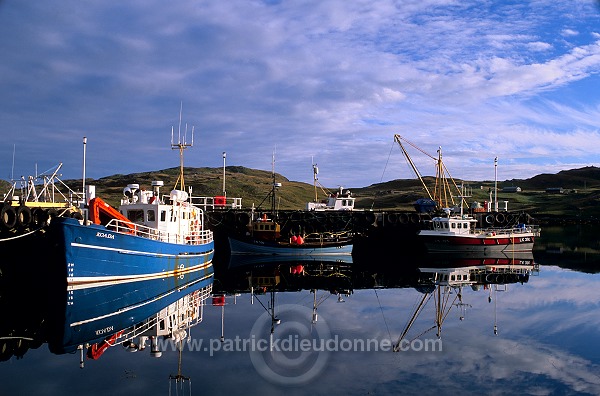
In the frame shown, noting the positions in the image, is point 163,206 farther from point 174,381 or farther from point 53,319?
point 174,381

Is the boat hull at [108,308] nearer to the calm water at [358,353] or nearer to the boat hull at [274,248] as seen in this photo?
the calm water at [358,353]

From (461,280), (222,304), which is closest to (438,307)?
(222,304)

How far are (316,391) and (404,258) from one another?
154ft

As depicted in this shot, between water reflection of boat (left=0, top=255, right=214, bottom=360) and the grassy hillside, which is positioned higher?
the grassy hillside

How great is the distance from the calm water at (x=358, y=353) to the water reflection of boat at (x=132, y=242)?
3403 millimetres

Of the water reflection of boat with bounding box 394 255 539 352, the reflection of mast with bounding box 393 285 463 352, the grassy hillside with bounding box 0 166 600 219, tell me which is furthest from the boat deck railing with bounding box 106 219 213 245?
the grassy hillside with bounding box 0 166 600 219

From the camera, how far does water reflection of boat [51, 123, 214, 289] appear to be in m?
26.3

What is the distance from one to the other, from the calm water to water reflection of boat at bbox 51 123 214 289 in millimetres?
3403

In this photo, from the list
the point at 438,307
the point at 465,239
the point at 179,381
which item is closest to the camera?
the point at 179,381

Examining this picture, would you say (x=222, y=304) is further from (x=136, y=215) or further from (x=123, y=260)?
(x=136, y=215)

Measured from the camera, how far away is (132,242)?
29.7 m

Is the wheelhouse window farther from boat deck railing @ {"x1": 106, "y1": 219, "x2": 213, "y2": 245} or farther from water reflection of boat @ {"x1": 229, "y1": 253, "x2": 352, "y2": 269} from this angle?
water reflection of boat @ {"x1": 229, "y1": 253, "x2": 352, "y2": 269}

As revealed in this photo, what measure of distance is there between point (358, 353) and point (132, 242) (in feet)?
53.2

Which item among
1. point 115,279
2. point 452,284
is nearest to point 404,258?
point 452,284
